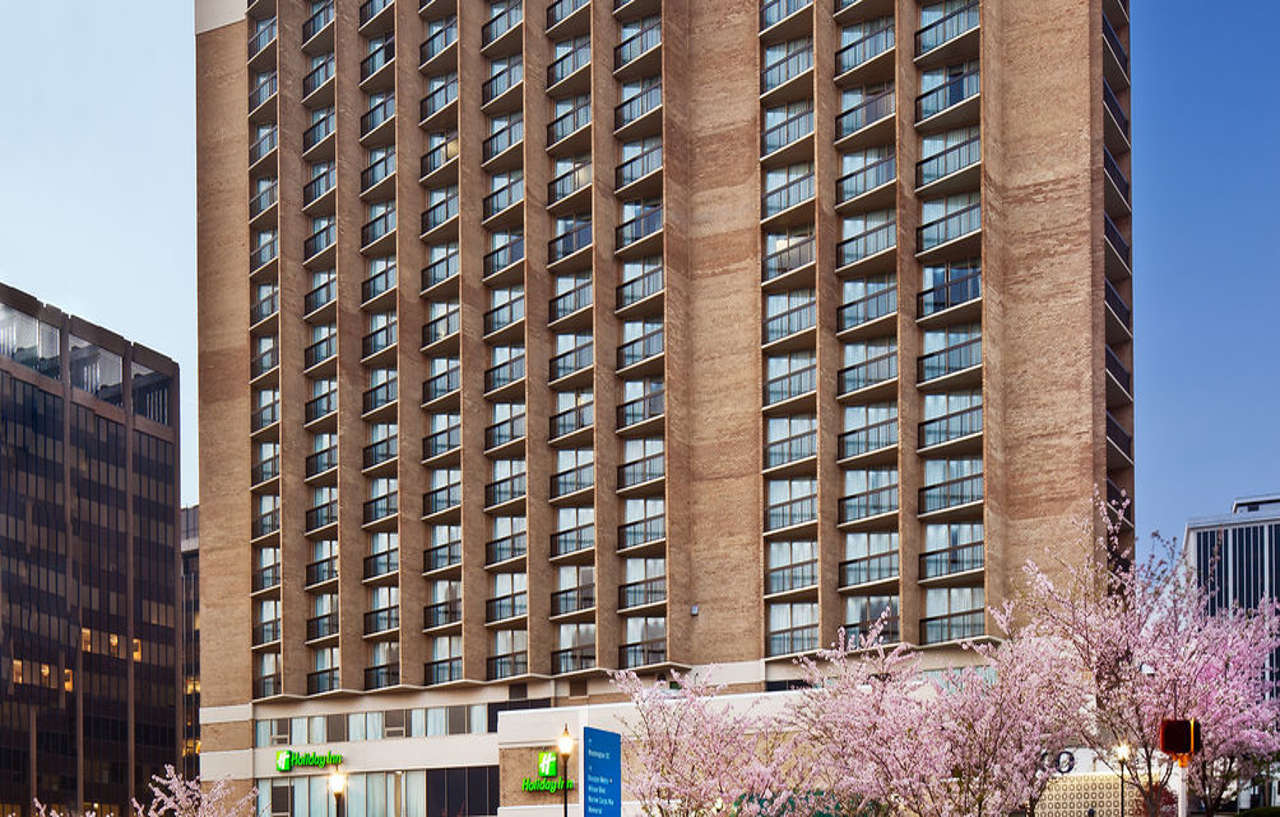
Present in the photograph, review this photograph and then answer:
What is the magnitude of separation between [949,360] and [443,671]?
29228 mm

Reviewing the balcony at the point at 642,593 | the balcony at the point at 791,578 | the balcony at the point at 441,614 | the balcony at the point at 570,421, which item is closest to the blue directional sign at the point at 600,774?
the balcony at the point at 791,578

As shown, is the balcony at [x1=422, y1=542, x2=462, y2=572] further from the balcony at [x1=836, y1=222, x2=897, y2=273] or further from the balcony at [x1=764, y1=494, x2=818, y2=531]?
the balcony at [x1=836, y1=222, x2=897, y2=273]

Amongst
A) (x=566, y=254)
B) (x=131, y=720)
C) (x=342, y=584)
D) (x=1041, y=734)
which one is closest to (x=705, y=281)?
(x=566, y=254)

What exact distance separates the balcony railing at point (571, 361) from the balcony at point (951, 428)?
17.0 m

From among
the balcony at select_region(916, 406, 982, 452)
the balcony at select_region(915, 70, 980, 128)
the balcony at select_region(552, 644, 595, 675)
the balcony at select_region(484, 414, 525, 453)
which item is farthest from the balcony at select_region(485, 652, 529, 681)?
the balcony at select_region(915, 70, 980, 128)

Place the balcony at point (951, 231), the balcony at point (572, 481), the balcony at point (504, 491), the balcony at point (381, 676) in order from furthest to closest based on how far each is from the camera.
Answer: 1. the balcony at point (381, 676)
2. the balcony at point (504, 491)
3. the balcony at point (572, 481)
4. the balcony at point (951, 231)

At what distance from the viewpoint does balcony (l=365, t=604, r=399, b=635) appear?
79938 mm

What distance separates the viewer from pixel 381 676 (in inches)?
3152

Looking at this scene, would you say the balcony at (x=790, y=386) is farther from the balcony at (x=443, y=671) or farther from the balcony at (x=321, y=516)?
the balcony at (x=321, y=516)

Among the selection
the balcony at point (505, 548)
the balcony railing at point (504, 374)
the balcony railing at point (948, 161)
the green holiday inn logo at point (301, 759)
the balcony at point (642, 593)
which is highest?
the balcony railing at point (948, 161)

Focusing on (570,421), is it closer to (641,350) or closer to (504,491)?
(504,491)

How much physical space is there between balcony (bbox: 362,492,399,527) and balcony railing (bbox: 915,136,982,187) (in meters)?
31.3

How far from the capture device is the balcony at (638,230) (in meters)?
72.4

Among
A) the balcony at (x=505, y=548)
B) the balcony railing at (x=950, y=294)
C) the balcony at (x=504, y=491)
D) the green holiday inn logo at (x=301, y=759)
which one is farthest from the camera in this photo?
the green holiday inn logo at (x=301, y=759)
